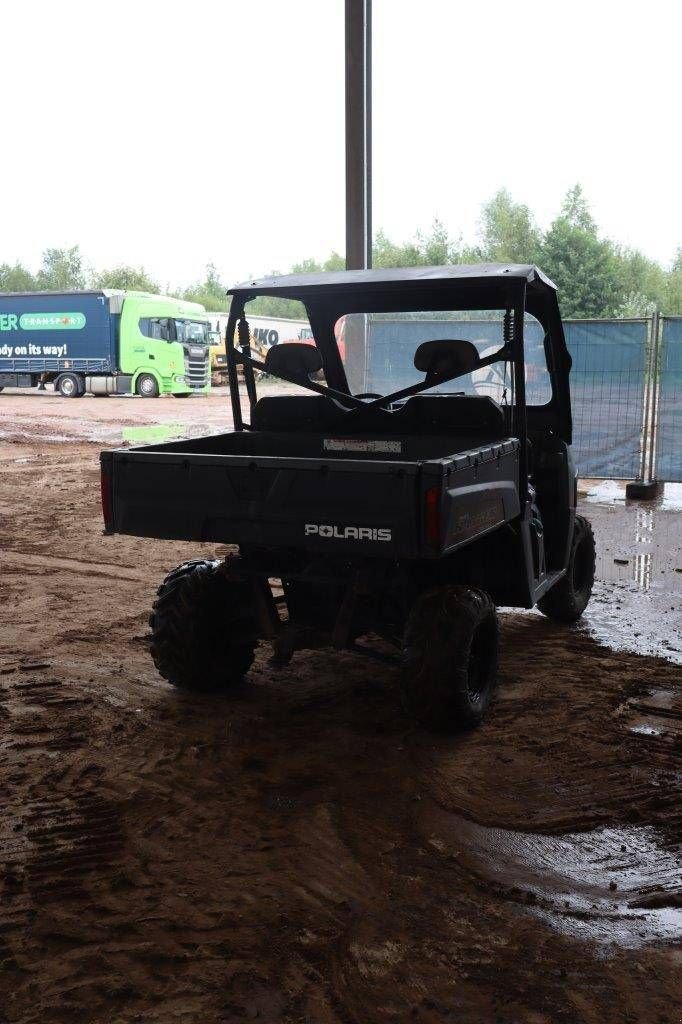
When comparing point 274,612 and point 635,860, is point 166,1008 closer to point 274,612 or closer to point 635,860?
point 635,860

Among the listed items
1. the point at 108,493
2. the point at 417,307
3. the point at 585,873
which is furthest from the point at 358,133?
the point at 585,873

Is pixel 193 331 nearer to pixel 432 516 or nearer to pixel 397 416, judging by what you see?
pixel 397 416

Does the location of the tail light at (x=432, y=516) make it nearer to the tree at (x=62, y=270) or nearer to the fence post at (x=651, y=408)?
the fence post at (x=651, y=408)

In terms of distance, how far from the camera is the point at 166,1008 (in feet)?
7.44

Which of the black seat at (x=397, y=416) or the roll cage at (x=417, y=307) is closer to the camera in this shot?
the roll cage at (x=417, y=307)

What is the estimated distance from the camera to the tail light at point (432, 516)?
338 cm

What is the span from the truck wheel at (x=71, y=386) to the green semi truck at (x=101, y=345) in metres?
0.03

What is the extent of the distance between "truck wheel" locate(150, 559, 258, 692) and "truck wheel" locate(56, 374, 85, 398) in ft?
70.6

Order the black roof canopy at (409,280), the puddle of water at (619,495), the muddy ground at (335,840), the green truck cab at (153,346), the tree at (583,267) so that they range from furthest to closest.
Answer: the green truck cab at (153,346), the tree at (583,267), the puddle of water at (619,495), the black roof canopy at (409,280), the muddy ground at (335,840)

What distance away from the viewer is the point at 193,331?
25703 millimetres

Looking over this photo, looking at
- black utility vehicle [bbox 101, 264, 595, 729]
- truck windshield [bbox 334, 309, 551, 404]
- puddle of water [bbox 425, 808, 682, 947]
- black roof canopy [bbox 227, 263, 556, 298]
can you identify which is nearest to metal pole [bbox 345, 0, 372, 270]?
truck windshield [bbox 334, 309, 551, 404]

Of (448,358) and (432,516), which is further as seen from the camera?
(448,358)

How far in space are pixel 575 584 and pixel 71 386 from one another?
21.3m

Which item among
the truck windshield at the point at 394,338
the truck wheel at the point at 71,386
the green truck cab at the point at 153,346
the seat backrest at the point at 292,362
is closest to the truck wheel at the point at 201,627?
the seat backrest at the point at 292,362
